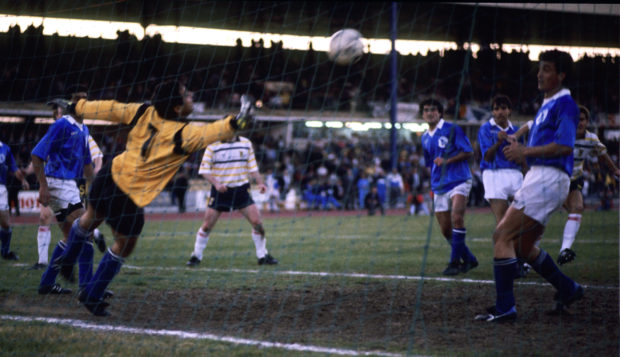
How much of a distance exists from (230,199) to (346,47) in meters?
2.67

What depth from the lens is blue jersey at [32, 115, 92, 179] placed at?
256 inches

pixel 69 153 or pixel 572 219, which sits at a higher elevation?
pixel 69 153

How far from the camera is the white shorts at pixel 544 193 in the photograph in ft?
14.9

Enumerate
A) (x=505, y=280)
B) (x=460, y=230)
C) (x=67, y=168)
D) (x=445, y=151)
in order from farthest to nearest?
(x=445, y=151) < (x=460, y=230) < (x=67, y=168) < (x=505, y=280)

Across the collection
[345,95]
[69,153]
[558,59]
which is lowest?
[69,153]

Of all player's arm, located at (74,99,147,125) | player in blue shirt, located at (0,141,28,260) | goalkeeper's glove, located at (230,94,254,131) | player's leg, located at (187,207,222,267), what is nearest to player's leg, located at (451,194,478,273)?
player's leg, located at (187,207,222,267)

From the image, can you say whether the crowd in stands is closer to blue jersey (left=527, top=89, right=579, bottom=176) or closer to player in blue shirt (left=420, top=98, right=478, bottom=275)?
Result: player in blue shirt (left=420, top=98, right=478, bottom=275)

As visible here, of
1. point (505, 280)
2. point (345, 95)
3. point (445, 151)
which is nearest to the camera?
point (505, 280)

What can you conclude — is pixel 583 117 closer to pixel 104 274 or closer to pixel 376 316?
pixel 376 316

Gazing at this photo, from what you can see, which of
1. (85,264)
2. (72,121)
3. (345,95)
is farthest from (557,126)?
(345,95)

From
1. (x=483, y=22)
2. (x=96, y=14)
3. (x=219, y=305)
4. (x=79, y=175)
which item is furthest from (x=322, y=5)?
(x=219, y=305)

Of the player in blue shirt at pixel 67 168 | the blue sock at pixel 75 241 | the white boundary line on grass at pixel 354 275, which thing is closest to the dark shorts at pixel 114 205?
the blue sock at pixel 75 241

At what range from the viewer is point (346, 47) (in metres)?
7.92

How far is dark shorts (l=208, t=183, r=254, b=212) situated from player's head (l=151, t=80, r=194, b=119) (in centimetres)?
360
